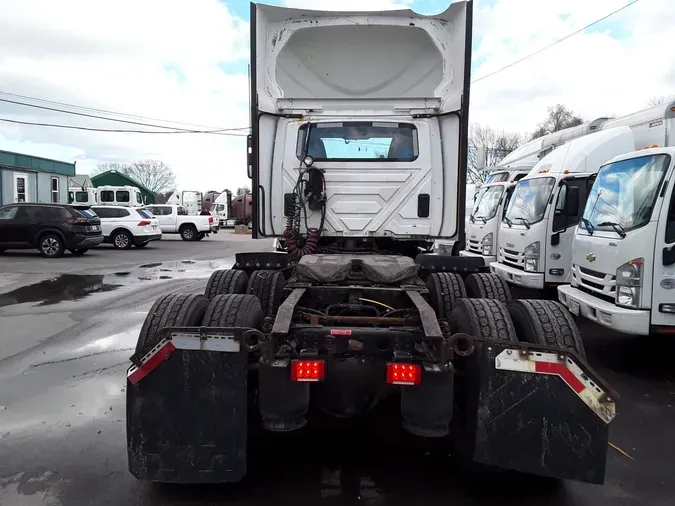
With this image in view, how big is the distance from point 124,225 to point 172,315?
19.1m

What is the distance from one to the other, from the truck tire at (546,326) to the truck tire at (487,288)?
46.0 inches

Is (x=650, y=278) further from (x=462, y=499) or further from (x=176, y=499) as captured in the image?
(x=176, y=499)

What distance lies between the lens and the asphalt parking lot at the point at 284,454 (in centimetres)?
323

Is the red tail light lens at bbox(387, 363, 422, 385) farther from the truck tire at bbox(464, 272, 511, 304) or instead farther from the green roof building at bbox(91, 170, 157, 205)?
the green roof building at bbox(91, 170, 157, 205)

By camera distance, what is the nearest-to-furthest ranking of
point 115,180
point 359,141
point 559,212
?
point 359,141 → point 559,212 → point 115,180

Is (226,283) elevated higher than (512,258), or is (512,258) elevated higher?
(226,283)

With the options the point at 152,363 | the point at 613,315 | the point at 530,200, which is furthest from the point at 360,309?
the point at 530,200

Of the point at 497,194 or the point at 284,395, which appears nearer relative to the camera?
the point at 284,395

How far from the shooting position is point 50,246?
55.4 ft

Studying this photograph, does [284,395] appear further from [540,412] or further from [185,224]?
[185,224]

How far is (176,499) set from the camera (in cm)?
318

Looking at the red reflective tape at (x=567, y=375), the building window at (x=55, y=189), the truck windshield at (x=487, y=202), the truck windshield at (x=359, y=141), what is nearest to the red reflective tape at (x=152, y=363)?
the red reflective tape at (x=567, y=375)

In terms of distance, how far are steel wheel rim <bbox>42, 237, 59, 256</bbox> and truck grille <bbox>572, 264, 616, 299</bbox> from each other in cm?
1591

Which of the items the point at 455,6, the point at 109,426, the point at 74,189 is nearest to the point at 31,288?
the point at 109,426
